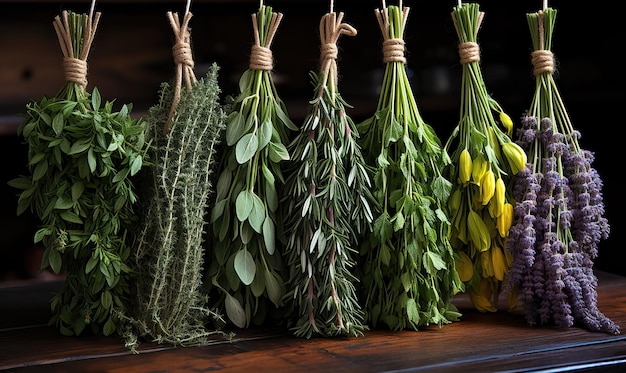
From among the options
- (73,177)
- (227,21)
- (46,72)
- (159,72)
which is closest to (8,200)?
(46,72)

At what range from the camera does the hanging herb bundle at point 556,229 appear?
1.21 meters

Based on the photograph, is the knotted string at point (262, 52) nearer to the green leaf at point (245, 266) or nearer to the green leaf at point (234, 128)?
the green leaf at point (234, 128)

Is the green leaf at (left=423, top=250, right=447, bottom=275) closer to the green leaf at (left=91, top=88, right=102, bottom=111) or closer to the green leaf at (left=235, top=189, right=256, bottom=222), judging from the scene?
the green leaf at (left=235, top=189, right=256, bottom=222)

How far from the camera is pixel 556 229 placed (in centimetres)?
123

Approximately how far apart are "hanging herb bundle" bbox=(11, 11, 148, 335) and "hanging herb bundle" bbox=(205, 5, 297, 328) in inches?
5.0

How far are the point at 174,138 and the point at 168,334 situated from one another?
27 centimetres

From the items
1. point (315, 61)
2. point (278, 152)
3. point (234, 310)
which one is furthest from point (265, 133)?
point (315, 61)

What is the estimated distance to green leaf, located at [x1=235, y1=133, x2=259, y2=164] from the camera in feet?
3.81

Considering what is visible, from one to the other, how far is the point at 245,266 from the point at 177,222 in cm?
12

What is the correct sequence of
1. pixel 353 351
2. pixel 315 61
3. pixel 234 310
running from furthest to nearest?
1. pixel 315 61
2. pixel 234 310
3. pixel 353 351

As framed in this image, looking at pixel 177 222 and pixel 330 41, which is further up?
pixel 330 41

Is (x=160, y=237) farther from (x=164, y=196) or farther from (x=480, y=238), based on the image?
(x=480, y=238)

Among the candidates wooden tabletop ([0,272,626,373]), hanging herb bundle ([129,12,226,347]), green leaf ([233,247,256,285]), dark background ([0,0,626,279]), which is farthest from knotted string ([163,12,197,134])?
dark background ([0,0,626,279])

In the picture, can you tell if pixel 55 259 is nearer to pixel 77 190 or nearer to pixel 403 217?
pixel 77 190
